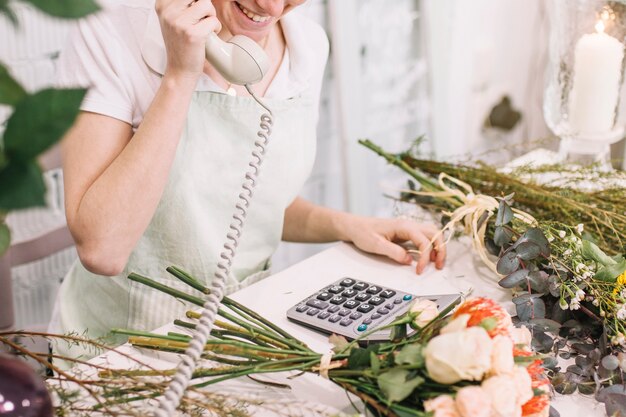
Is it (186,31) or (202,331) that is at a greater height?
(186,31)

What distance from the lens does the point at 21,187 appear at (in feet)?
1.31

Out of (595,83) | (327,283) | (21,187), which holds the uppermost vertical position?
(21,187)

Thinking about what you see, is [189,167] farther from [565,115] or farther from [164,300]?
[565,115]

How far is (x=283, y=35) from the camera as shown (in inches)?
48.7

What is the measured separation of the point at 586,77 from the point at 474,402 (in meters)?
0.98

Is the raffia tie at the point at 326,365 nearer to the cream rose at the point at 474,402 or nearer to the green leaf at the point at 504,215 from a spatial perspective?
the cream rose at the point at 474,402

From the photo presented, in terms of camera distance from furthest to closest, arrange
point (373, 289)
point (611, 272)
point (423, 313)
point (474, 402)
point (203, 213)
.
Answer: point (203, 213) < point (373, 289) < point (611, 272) < point (423, 313) < point (474, 402)

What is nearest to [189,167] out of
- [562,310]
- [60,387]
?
[60,387]

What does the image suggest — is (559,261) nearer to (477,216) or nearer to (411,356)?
(477,216)

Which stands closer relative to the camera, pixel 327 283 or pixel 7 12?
pixel 7 12

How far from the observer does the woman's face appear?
101 cm

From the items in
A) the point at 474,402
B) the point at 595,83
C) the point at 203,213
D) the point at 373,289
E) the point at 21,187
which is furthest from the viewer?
the point at 595,83

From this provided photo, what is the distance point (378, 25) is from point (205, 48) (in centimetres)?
146

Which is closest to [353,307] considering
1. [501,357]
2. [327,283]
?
[327,283]
